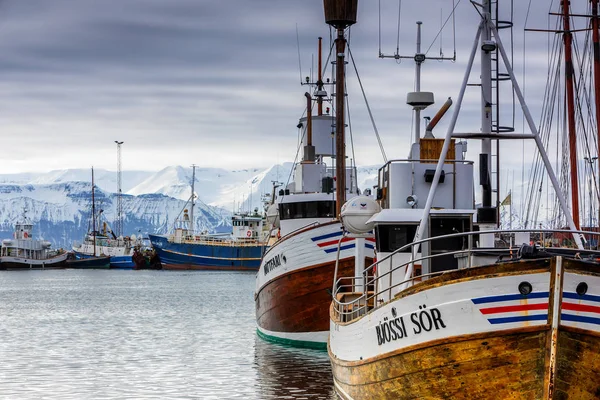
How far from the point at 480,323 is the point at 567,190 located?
30304mm

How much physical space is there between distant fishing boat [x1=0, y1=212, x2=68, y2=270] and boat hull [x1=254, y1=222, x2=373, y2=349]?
12890 centimetres

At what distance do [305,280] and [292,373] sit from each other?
3.40m

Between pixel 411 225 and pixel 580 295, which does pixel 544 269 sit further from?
pixel 411 225

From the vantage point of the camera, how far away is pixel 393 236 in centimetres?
2133

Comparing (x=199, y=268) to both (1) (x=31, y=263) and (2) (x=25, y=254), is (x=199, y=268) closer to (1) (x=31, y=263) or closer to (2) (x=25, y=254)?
(1) (x=31, y=263)

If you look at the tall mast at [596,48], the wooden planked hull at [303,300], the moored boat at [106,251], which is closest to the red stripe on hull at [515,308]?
the wooden planked hull at [303,300]

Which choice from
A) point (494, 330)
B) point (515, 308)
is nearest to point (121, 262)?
point (494, 330)

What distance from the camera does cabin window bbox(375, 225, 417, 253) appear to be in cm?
2122

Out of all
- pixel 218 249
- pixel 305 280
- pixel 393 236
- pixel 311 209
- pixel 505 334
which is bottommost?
pixel 218 249

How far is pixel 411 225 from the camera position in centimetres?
2120

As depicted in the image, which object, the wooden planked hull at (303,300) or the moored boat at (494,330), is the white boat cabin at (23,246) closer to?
the wooden planked hull at (303,300)

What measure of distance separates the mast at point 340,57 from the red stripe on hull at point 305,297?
83.0 inches

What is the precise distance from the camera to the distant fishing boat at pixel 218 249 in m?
143

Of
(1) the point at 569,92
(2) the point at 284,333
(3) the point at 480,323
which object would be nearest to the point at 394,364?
(3) the point at 480,323
